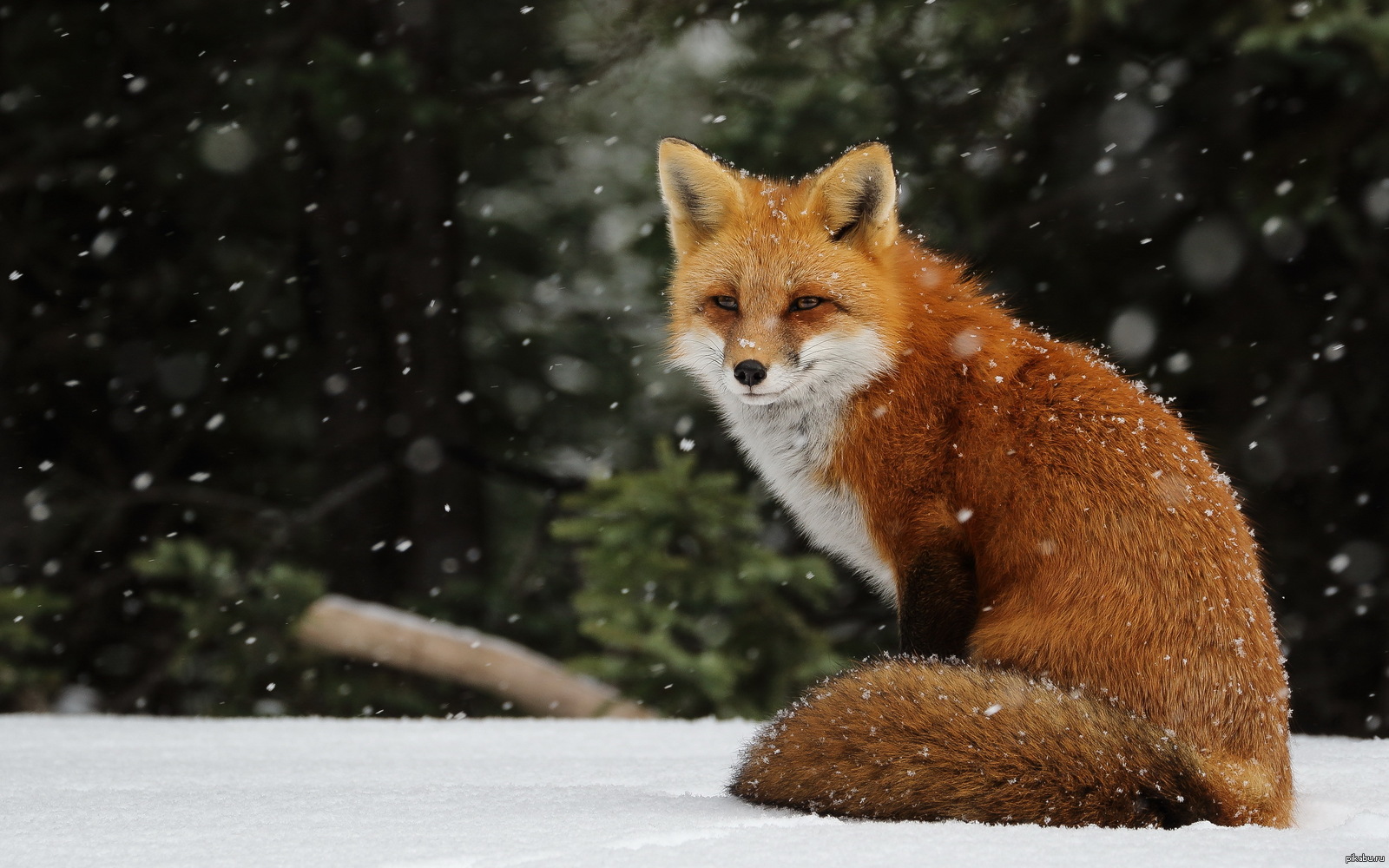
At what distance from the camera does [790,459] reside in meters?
3.10

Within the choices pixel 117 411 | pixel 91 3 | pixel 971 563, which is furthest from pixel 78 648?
pixel 971 563

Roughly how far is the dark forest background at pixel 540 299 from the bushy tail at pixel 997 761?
6.42 feet

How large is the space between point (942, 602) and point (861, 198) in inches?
46.7

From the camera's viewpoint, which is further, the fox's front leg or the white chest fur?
the white chest fur

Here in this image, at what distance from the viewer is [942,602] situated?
262 centimetres

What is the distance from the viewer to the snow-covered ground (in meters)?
1.92

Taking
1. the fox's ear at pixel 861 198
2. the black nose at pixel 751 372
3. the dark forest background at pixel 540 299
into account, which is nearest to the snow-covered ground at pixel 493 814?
the black nose at pixel 751 372

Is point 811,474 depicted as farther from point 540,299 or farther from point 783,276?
point 540,299

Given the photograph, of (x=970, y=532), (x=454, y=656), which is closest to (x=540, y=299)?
(x=454, y=656)

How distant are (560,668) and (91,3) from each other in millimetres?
5503

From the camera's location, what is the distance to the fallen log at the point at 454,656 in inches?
236

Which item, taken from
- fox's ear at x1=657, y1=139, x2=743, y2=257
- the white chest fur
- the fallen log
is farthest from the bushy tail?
the fallen log

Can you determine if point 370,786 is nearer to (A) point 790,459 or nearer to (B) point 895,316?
(A) point 790,459

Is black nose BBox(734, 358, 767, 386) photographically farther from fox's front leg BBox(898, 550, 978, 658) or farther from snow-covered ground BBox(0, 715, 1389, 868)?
snow-covered ground BBox(0, 715, 1389, 868)
